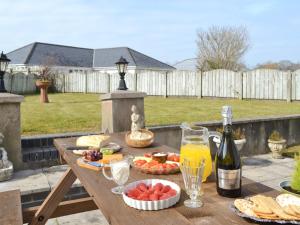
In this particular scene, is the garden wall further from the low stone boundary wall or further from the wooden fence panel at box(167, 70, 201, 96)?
the low stone boundary wall

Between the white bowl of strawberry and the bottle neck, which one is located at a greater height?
the bottle neck

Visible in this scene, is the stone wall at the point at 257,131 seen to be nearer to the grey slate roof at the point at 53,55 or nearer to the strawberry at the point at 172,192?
the strawberry at the point at 172,192

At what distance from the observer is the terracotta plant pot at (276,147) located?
6094 millimetres

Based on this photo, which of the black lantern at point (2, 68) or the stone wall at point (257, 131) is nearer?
the black lantern at point (2, 68)

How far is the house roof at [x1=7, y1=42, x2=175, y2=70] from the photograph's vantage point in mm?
26062

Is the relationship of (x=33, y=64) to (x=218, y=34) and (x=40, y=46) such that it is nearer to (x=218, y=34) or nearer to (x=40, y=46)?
(x=40, y=46)

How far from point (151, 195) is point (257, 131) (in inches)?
222

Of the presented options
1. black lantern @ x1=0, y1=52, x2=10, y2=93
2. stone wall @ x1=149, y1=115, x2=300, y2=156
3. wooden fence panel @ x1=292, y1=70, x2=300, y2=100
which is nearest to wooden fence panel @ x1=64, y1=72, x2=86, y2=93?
wooden fence panel @ x1=292, y1=70, x2=300, y2=100

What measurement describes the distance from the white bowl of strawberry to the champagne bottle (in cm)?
21

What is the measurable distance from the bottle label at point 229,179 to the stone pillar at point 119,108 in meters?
3.42

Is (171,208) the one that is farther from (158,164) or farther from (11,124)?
(11,124)

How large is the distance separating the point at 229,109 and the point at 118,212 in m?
0.66

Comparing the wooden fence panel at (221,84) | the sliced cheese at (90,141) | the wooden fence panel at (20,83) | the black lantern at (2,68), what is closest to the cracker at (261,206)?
the sliced cheese at (90,141)

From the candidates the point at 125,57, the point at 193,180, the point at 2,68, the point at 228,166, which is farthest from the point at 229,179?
the point at 125,57
